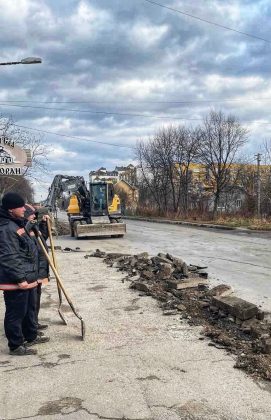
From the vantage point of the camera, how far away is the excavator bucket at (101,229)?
78.3ft

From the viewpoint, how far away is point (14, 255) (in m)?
5.15

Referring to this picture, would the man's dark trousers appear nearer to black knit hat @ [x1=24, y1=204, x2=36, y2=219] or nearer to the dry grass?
black knit hat @ [x1=24, y1=204, x2=36, y2=219]

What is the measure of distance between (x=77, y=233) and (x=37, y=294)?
58.6 feet

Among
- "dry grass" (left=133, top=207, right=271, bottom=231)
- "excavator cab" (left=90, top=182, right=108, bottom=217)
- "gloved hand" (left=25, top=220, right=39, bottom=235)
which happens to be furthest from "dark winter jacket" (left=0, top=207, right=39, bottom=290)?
"dry grass" (left=133, top=207, right=271, bottom=231)

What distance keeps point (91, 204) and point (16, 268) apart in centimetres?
2006

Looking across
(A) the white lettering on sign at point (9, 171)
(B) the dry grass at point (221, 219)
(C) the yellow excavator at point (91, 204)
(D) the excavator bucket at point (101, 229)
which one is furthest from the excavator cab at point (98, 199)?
(A) the white lettering on sign at point (9, 171)

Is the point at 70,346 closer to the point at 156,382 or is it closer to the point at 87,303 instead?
the point at 156,382

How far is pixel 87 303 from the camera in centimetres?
798

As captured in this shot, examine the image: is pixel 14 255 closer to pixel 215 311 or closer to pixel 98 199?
pixel 215 311

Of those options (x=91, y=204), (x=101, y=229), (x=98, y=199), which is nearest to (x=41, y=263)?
(x=101, y=229)

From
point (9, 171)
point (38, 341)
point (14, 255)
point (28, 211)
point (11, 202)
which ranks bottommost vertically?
point (38, 341)

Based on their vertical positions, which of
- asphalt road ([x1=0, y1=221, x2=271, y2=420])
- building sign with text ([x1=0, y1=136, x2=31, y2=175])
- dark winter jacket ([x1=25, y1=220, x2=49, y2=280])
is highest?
building sign with text ([x1=0, y1=136, x2=31, y2=175])

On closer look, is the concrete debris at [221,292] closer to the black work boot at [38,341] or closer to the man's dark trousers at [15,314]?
the black work boot at [38,341]

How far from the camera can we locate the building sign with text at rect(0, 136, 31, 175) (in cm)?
1012
